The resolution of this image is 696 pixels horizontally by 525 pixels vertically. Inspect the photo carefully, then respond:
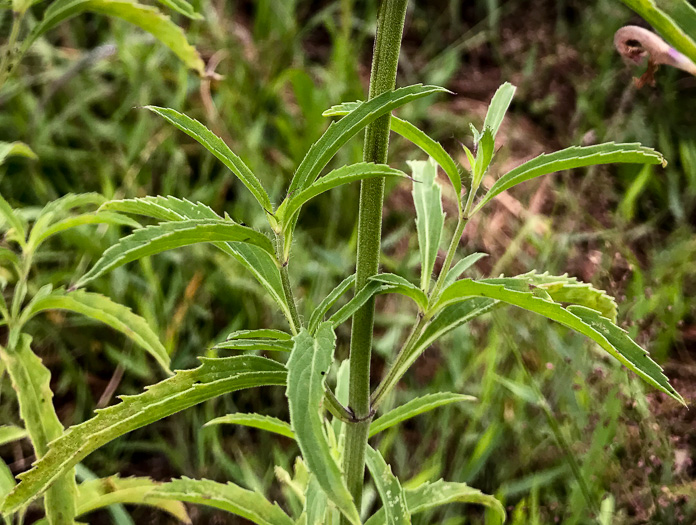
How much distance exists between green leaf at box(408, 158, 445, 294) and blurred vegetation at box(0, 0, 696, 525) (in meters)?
0.47

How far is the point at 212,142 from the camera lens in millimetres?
631

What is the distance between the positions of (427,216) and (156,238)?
418mm

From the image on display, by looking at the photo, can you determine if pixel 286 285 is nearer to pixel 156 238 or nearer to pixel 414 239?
pixel 156 238

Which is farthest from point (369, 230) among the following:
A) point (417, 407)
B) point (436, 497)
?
point (436, 497)

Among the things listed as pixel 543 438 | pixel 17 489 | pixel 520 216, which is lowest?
pixel 543 438

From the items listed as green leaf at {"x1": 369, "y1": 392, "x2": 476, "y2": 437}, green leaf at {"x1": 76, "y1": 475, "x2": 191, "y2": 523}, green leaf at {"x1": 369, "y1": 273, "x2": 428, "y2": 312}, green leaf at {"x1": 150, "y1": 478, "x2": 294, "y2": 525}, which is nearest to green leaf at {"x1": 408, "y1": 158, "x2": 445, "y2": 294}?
green leaf at {"x1": 369, "y1": 273, "x2": 428, "y2": 312}

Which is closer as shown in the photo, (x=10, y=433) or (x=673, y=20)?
(x=673, y=20)

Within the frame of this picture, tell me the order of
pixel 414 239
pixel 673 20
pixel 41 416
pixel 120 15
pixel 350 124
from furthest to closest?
pixel 414 239, pixel 120 15, pixel 41 416, pixel 350 124, pixel 673 20

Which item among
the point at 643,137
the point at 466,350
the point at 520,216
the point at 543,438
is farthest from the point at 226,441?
the point at 643,137

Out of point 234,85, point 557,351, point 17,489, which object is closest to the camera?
point 17,489

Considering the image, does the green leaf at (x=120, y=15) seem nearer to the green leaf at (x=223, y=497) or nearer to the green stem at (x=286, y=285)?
the green stem at (x=286, y=285)

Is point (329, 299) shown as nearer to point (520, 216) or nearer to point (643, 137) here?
point (520, 216)

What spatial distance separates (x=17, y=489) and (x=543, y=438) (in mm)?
1178

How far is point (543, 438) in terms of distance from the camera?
4.90ft
